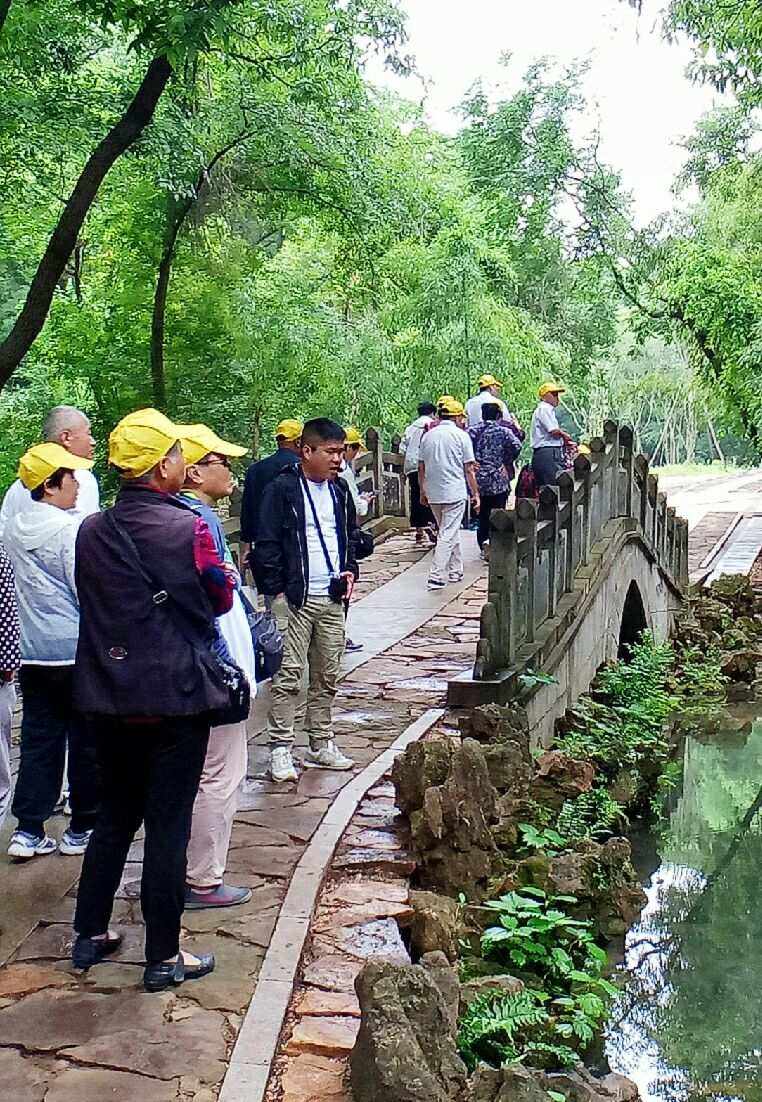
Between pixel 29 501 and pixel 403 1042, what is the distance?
117 inches

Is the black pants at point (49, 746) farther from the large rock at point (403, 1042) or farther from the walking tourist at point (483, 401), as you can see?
the walking tourist at point (483, 401)

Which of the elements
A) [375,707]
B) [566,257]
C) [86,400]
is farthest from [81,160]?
[566,257]

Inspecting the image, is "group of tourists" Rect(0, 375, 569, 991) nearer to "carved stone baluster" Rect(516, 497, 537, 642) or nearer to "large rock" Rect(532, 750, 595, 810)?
"large rock" Rect(532, 750, 595, 810)

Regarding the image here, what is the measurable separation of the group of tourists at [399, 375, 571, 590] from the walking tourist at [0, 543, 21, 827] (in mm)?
8215

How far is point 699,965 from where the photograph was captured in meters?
9.08

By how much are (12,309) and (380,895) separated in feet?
54.0

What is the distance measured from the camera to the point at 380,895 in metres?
6.01

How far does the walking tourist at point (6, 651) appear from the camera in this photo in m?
5.02

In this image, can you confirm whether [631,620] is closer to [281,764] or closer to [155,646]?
[281,764]

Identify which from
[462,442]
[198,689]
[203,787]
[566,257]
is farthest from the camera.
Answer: [566,257]

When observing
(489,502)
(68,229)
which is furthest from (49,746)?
(489,502)

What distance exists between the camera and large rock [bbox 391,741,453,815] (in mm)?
6824

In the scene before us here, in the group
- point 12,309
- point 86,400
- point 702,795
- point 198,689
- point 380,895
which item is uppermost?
point 12,309

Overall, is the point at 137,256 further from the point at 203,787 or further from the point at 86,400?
the point at 203,787
